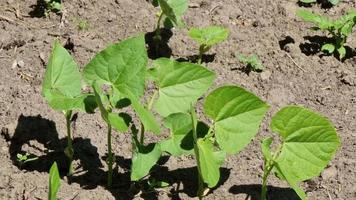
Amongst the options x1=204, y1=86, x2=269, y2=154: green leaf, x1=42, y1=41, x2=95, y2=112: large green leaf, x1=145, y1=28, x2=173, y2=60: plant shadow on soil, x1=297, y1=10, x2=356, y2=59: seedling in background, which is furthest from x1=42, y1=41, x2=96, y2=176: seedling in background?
x1=297, y1=10, x2=356, y2=59: seedling in background

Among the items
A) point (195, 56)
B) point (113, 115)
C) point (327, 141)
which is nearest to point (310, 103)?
point (195, 56)

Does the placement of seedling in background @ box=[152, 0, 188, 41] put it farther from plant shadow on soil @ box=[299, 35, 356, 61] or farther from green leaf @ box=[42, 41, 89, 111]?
green leaf @ box=[42, 41, 89, 111]

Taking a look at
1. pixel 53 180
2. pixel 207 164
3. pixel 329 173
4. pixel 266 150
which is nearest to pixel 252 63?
pixel 329 173

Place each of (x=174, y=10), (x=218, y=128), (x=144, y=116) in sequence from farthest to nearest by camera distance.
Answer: (x=174, y=10), (x=218, y=128), (x=144, y=116)

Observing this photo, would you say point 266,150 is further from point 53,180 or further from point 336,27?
point 336,27

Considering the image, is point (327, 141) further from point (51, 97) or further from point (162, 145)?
point (51, 97)

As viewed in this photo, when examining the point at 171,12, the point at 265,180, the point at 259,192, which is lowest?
the point at 259,192

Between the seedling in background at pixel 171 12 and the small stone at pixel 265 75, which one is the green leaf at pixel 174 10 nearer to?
the seedling in background at pixel 171 12

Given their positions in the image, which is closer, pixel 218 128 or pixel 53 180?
pixel 53 180
